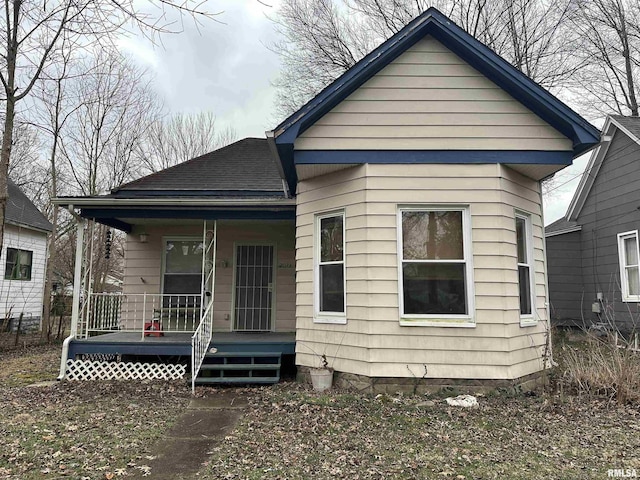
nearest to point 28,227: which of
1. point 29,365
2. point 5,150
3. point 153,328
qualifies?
point 5,150

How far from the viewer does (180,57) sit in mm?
5207

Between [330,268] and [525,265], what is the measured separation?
2.96 metres

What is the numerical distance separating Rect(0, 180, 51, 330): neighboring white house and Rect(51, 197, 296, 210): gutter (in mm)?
9397

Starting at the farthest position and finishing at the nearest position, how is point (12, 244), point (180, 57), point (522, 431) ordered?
1. point (12, 244)
2. point (180, 57)
3. point (522, 431)

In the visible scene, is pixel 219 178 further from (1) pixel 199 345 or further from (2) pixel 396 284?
(2) pixel 396 284

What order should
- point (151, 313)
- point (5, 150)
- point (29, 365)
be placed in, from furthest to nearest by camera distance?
point (5, 150)
point (151, 313)
point (29, 365)

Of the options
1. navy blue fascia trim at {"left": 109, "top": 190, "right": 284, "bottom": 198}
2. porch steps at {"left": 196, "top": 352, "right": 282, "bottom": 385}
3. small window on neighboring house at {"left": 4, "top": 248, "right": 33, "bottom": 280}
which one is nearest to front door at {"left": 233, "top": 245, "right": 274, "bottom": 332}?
navy blue fascia trim at {"left": 109, "top": 190, "right": 284, "bottom": 198}

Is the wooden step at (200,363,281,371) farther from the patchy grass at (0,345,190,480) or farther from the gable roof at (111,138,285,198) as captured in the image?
the gable roof at (111,138,285,198)

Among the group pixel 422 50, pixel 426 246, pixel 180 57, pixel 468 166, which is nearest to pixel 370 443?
pixel 426 246

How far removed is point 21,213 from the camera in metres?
15.8

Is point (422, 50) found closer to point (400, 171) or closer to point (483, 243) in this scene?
point (400, 171)

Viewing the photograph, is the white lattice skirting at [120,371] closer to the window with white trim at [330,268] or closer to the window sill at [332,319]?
the window sill at [332,319]

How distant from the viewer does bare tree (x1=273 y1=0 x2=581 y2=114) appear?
1521cm

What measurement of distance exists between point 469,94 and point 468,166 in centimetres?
108
